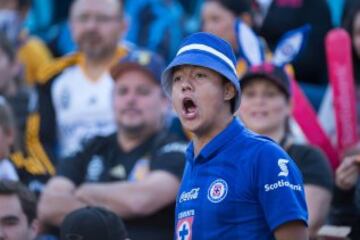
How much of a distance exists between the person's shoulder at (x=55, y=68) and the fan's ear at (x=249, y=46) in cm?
170

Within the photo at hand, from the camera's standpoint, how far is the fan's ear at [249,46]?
6.88m

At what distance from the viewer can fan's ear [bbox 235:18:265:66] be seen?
22.6 feet

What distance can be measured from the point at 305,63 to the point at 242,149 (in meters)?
3.81

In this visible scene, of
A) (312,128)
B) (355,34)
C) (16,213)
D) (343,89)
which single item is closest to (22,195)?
(16,213)

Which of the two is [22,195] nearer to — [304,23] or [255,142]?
[255,142]

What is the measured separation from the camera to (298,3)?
8094 mm

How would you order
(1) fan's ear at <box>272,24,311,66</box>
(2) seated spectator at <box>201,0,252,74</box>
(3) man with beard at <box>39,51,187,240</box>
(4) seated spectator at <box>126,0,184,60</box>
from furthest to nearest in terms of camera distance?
(4) seated spectator at <box>126,0,184,60</box> → (2) seated spectator at <box>201,0,252,74</box> → (1) fan's ear at <box>272,24,311,66</box> → (3) man with beard at <box>39,51,187,240</box>

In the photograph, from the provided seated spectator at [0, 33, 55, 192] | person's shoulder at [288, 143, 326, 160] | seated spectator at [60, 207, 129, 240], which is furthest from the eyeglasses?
seated spectator at [60, 207, 129, 240]

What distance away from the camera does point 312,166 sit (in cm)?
621

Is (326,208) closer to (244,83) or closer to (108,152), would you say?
(244,83)

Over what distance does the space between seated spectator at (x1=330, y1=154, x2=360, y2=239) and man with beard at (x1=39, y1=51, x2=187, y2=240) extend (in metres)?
0.95

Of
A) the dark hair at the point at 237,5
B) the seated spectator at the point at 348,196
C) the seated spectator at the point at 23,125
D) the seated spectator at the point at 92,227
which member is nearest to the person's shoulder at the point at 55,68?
the seated spectator at the point at 23,125

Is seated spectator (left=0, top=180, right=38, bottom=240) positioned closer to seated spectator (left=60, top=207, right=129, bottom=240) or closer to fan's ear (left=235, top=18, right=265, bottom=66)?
seated spectator (left=60, top=207, right=129, bottom=240)

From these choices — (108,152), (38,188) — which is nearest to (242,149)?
(108,152)
